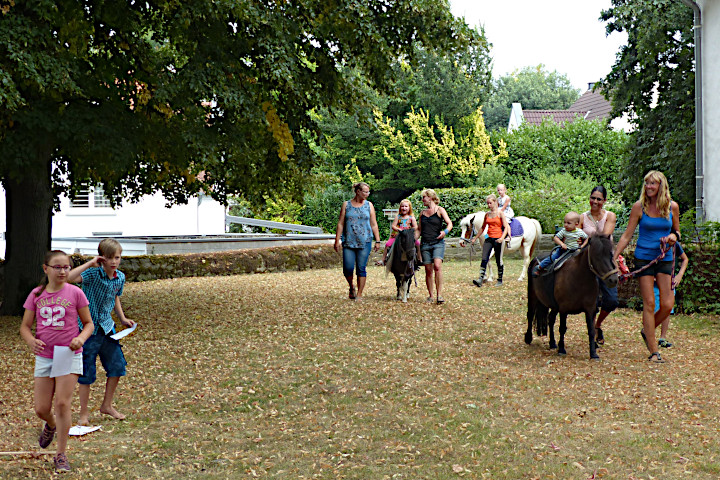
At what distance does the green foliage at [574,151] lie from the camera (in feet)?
109

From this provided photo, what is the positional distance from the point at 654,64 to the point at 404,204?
28.0 ft

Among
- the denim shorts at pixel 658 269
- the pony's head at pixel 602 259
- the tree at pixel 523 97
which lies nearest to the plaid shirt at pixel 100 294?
the pony's head at pixel 602 259

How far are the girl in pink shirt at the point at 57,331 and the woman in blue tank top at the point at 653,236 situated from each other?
544 cm

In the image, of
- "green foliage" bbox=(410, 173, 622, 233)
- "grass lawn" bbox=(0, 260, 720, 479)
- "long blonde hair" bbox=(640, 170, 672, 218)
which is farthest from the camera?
"green foliage" bbox=(410, 173, 622, 233)

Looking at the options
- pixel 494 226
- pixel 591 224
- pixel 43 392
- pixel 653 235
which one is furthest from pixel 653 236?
pixel 494 226

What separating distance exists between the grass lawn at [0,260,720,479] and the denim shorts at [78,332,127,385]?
1.53 ft

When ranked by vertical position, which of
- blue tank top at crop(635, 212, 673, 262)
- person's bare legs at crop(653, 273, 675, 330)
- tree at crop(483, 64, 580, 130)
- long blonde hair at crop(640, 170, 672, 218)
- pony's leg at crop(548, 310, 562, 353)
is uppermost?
tree at crop(483, 64, 580, 130)

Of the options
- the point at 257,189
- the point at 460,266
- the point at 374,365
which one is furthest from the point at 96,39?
the point at 460,266

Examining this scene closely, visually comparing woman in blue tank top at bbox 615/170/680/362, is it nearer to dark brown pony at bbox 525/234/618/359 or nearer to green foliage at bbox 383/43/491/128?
dark brown pony at bbox 525/234/618/359

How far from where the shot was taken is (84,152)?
34.7 ft

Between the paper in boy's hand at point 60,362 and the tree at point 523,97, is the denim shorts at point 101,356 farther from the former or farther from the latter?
the tree at point 523,97

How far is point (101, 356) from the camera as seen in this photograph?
602 cm

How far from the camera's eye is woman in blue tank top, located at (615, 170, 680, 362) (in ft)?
26.3

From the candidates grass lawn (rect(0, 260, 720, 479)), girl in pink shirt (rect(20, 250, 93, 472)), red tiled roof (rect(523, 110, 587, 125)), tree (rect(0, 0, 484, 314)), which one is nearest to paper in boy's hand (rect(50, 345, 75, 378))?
girl in pink shirt (rect(20, 250, 93, 472))
